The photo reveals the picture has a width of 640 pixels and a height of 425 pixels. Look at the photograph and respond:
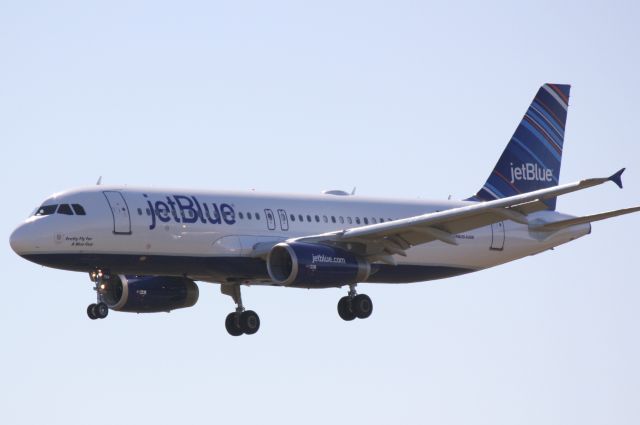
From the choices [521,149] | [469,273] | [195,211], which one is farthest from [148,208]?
[521,149]

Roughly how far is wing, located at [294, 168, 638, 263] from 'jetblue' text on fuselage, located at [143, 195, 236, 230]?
2960 mm

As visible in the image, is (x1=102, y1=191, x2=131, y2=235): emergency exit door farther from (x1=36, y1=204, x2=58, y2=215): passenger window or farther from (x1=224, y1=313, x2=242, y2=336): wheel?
(x1=224, y1=313, x2=242, y2=336): wheel

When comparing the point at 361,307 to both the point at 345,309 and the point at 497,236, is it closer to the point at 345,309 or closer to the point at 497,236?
the point at 345,309

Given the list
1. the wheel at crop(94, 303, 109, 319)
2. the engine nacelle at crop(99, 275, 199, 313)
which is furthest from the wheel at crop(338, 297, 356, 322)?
the wheel at crop(94, 303, 109, 319)

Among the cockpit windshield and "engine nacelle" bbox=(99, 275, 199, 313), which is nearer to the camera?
the cockpit windshield

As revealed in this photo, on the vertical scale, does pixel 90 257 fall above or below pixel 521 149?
below

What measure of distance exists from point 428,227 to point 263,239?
19.6ft

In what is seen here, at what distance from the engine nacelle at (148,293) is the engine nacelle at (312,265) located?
5.36 meters

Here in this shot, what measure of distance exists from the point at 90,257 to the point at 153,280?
6.51m

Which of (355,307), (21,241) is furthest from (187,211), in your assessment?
(355,307)

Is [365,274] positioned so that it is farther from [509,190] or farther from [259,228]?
[509,190]

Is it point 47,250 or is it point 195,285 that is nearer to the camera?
point 47,250

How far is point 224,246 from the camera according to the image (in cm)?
6172

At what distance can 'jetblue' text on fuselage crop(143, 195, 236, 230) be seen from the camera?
6044 cm
